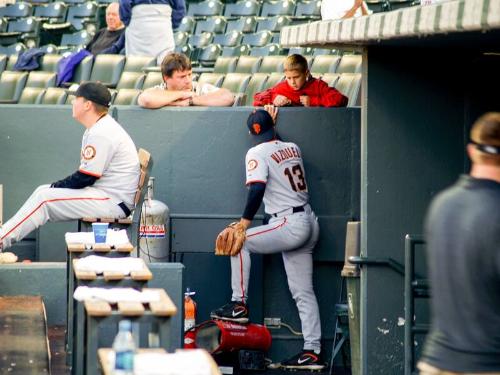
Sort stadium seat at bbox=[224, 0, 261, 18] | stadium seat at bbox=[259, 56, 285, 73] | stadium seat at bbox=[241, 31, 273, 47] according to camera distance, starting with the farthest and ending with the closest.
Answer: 1. stadium seat at bbox=[224, 0, 261, 18]
2. stadium seat at bbox=[241, 31, 273, 47]
3. stadium seat at bbox=[259, 56, 285, 73]

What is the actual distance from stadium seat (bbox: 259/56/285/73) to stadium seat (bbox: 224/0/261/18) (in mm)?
6503

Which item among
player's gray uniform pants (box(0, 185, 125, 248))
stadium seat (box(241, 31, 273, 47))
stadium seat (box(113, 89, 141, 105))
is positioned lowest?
player's gray uniform pants (box(0, 185, 125, 248))

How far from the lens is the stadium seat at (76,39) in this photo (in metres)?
20.0

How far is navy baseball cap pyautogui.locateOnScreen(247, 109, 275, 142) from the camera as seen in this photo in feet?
34.0

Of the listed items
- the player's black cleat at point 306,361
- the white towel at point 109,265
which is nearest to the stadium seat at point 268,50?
the player's black cleat at point 306,361

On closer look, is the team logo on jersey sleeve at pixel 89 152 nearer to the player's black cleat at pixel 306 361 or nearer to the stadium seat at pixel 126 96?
the player's black cleat at pixel 306 361

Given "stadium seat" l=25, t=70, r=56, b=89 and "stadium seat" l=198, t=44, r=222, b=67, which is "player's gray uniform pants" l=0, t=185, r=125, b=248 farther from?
"stadium seat" l=198, t=44, r=222, b=67

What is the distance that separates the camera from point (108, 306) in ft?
19.7

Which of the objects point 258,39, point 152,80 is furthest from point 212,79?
point 258,39

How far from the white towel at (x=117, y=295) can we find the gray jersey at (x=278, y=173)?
397 cm

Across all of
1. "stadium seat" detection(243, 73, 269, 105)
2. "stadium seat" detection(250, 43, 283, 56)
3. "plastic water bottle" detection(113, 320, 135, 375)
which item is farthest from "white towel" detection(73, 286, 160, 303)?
"stadium seat" detection(250, 43, 283, 56)

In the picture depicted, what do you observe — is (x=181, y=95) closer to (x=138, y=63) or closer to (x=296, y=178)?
(x=296, y=178)

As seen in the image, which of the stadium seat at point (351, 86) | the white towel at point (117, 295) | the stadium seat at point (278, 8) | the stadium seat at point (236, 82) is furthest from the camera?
the stadium seat at point (278, 8)

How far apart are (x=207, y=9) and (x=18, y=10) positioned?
3.01 m
